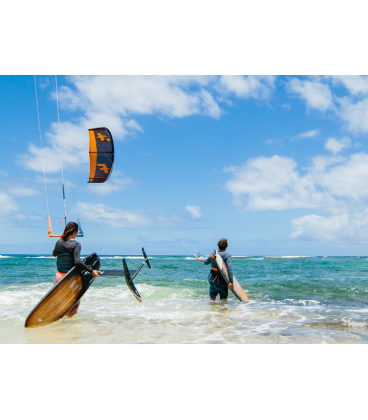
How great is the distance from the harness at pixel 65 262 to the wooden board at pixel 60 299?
0.38 ft

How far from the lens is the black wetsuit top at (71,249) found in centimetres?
579

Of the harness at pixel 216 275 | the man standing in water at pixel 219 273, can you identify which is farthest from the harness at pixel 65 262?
the harness at pixel 216 275

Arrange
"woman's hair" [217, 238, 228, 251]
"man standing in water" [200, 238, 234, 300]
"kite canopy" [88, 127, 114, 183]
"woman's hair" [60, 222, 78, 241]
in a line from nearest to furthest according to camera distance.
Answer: "woman's hair" [60, 222, 78, 241]
"man standing in water" [200, 238, 234, 300]
"woman's hair" [217, 238, 228, 251]
"kite canopy" [88, 127, 114, 183]

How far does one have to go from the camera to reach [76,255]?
5785 mm

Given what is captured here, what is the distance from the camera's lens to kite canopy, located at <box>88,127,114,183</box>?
10156 mm

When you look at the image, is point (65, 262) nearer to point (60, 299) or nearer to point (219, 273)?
point (60, 299)

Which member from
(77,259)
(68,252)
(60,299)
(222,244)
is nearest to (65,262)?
(68,252)

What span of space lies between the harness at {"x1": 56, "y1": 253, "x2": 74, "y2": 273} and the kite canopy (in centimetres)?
479

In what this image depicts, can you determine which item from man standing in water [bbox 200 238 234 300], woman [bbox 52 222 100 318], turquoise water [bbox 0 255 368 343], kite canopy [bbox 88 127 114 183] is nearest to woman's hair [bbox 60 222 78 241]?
woman [bbox 52 222 100 318]

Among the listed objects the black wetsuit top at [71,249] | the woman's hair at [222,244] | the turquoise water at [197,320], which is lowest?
the turquoise water at [197,320]

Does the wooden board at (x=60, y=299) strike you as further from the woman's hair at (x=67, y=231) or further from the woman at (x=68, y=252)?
the woman's hair at (x=67, y=231)

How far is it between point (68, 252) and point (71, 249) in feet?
0.33

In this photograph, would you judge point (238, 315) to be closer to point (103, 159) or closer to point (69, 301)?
point (69, 301)

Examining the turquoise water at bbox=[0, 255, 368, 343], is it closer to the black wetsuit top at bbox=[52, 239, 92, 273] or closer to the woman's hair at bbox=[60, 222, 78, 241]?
the black wetsuit top at bbox=[52, 239, 92, 273]
